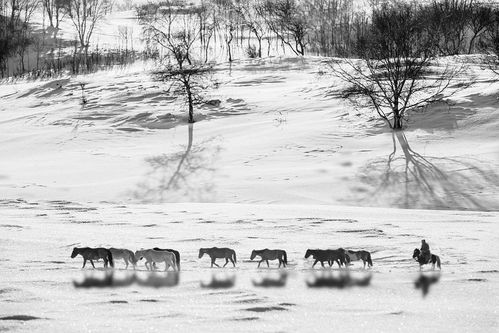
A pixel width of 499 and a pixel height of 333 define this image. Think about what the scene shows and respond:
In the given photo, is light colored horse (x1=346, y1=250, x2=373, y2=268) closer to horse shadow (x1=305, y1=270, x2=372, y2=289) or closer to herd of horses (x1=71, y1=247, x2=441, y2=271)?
herd of horses (x1=71, y1=247, x2=441, y2=271)

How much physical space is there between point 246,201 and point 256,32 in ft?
143

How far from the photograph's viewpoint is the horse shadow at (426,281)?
676cm

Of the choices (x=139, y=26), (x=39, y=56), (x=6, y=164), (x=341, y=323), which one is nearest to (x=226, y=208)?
(x=341, y=323)

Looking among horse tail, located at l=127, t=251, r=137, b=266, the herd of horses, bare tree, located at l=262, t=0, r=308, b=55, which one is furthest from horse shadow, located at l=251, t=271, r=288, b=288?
bare tree, located at l=262, t=0, r=308, b=55

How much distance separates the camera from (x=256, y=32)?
197 feet

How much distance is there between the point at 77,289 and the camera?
21.5 ft

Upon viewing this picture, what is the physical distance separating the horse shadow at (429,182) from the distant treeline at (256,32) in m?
32.1

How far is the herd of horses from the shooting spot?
7.58 metres

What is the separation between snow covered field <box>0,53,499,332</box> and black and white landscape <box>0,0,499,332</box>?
0.05 metres

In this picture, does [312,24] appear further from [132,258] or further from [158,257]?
[158,257]

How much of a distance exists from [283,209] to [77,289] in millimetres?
9290

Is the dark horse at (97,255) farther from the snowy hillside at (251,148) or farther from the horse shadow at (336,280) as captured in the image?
the snowy hillside at (251,148)

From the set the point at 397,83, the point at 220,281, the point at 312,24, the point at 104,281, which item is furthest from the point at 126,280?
the point at 312,24

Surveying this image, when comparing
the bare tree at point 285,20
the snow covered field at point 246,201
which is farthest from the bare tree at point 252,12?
the snow covered field at point 246,201
